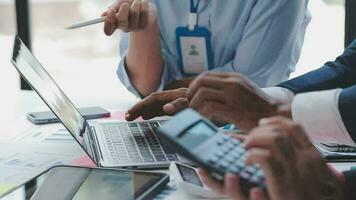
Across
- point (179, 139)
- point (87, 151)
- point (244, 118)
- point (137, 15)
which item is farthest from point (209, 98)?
point (137, 15)

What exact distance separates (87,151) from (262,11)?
763mm

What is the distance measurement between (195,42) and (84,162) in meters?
0.66

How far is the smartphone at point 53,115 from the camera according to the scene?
148cm

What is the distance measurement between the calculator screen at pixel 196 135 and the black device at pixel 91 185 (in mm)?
190

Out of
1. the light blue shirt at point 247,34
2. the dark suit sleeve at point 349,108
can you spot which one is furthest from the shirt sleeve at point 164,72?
the dark suit sleeve at point 349,108

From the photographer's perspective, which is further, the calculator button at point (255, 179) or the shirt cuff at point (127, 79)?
the shirt cuff at point (127, 79)

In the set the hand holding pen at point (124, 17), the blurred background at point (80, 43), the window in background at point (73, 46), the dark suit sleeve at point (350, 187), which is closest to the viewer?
the dark suit sleeve at point (350, 187)

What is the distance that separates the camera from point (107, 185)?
3.23 ft

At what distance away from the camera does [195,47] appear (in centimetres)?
171

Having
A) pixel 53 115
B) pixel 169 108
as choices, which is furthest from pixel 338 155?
pixel 53 115

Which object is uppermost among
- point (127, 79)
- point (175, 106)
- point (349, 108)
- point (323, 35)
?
point (349, 108)

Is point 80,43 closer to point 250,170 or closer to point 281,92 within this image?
point 281,92

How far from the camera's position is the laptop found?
3.71 feet

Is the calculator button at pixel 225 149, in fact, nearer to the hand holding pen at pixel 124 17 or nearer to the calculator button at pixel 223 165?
the calculator button at pixel 223 165
